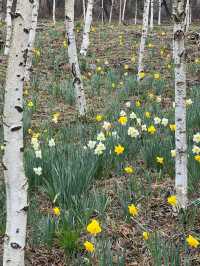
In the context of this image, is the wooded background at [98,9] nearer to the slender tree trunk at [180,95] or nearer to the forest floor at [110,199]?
the forest floor at [110,199]

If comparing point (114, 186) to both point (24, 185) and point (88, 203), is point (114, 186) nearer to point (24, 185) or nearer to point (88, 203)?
point (88, 203)

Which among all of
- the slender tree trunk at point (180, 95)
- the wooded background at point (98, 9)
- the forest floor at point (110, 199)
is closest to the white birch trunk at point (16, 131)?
the forest floor at point (110, 199)

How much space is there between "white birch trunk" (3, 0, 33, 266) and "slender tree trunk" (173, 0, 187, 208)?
1.42 m

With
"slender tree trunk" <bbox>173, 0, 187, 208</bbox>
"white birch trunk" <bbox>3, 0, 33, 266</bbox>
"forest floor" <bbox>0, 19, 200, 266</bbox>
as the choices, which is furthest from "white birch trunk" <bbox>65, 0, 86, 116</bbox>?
"white birch trunk" <bbox>3, 0, 33, 266</bbox>

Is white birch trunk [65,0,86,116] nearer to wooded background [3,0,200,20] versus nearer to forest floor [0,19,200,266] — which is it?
forest floor [0,19,200,266]

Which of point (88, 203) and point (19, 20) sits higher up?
point (19, 20)

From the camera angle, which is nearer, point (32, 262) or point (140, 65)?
point (32, 262)

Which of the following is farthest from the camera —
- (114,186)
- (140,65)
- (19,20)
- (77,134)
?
(140,65)

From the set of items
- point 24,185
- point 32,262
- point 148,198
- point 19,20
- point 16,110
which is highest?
point 19,20

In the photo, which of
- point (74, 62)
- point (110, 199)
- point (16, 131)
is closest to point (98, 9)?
point (74, 62)

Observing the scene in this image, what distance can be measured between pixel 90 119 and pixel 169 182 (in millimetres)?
3046

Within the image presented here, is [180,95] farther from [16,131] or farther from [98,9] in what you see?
[98,9]

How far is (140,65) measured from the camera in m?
9.80

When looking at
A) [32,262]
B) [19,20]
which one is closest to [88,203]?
[32,262]
